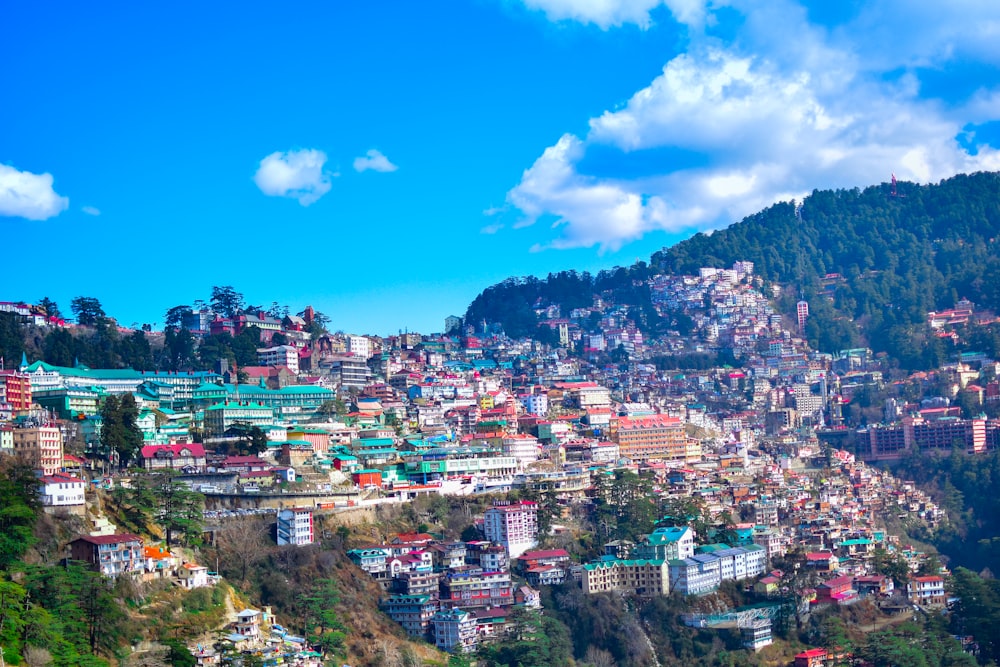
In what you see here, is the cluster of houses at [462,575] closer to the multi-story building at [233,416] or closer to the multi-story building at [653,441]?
the multi-story building at [233,416]

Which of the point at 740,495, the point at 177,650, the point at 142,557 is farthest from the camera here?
the point at 740,495

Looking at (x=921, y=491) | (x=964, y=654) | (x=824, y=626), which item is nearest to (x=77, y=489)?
(x=824, y=626)

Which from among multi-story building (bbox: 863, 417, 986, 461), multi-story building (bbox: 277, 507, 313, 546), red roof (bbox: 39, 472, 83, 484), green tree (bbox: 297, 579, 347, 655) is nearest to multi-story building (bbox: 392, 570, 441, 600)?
multi-story building (bbox: 277, 507, 313, 546)

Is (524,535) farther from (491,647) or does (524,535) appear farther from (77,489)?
(77,489)

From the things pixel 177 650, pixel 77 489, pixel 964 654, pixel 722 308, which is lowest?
pixel 964 654

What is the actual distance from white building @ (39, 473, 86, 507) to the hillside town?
2.5 inches

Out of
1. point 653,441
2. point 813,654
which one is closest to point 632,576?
point 813,654

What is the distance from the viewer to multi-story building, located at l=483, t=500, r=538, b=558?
48.6 meters

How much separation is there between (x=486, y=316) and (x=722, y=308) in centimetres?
1884

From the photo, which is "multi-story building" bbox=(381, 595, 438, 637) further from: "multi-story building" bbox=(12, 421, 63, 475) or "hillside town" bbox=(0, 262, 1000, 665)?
"multi-story building" bbox=(12, 421, 63, 475)

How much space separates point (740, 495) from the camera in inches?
2389

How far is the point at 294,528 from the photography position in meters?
43.7

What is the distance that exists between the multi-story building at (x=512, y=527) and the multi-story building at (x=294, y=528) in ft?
24.3

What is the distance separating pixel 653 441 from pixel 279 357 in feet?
62.7
